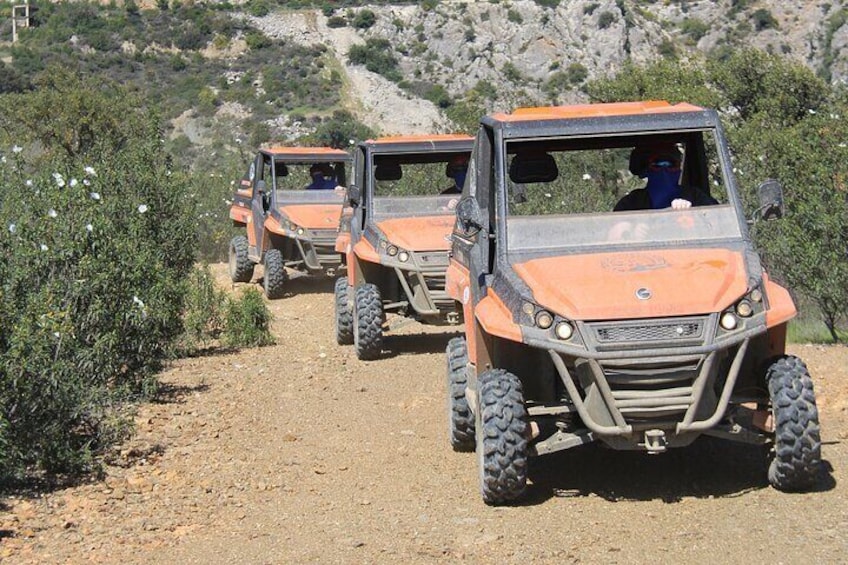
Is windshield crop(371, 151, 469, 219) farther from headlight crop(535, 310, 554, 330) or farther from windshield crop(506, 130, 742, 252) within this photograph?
headlight crop(535, 310, 554, 330)

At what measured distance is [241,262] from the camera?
19969mm

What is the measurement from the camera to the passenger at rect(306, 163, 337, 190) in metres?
18.4

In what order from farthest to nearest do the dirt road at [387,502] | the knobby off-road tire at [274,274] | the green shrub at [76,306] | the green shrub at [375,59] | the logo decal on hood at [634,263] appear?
the green shrub at [375,59], the knobby off-road tire at [274,274], the green shrub at [76,306], the logo decal on hood at [634,263], the dirt road at [387,502]

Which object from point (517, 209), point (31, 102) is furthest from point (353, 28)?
point (517, 209)

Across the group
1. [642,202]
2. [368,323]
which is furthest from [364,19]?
[642,202]

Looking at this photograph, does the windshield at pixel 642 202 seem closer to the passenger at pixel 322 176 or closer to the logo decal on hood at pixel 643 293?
the logo decal on hood at pixel 643 293

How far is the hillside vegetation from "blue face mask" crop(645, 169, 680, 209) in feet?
10.9

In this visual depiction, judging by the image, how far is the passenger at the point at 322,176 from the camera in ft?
60.3

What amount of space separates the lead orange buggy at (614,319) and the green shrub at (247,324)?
565 cm

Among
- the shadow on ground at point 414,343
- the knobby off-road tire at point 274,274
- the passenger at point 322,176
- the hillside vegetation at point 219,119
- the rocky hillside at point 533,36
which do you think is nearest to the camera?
the hillside vegetation at point 219,119

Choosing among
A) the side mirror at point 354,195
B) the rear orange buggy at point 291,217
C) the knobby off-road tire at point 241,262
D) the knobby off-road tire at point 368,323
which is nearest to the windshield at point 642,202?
the knobby off-road tire at point 368,323

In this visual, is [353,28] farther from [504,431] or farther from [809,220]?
[504,431]

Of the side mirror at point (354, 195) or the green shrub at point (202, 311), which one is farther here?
the green shrub at point (202, 311)

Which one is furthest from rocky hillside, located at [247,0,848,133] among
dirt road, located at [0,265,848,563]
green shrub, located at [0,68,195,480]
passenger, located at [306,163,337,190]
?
dirt road, located at [0,265,848,563]
